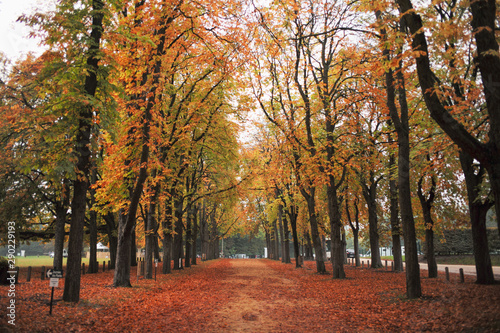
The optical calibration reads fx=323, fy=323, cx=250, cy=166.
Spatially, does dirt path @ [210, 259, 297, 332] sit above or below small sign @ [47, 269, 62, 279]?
below

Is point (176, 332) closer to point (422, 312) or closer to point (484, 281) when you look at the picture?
point (422, 312)

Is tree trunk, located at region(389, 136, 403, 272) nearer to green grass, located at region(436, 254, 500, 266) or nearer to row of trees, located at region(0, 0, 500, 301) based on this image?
row of trees, located at region(0, 0, 500, 301)

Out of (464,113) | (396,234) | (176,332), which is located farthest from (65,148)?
(396,234)

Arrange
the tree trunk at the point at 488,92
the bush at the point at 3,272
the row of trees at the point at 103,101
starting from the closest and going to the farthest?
the tree trunk at the point at 488,92, the row of trees at the point at 103,101, the bush at the point at 3,272

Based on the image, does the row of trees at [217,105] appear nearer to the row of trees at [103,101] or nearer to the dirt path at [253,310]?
the row of trees at [103,101]

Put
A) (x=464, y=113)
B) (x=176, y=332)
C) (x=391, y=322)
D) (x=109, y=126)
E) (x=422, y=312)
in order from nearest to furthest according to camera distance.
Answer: (x=176, y=332) → (x=391, y=322) → (x=422, y=312) → (x=109, y=126) → (x=464, y=113)

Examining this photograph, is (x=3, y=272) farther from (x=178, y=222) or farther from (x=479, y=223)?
(x=479, y=223)

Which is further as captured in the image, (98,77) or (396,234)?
(396,234)

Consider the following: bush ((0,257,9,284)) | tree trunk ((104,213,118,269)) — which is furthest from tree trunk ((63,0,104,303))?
tree trunk ((104,213,118,269))

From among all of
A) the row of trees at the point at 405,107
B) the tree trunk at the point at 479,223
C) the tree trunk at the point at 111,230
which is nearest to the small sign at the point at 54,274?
the row of trees at the point at 405,107

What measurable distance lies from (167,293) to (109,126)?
720cm

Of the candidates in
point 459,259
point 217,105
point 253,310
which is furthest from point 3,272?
point 459,259

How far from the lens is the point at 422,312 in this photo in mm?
8508

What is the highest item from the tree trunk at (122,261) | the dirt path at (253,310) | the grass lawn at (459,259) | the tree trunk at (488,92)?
the tree trunk at (488,92)
